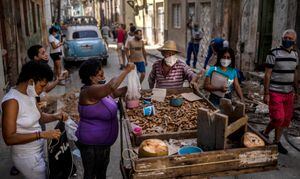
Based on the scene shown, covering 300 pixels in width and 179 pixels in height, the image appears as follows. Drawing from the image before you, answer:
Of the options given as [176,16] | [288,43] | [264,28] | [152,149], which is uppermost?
[176,16]

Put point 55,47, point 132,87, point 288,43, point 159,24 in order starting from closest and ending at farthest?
point 132,87, point 288,43, point 55,47, point 159,24

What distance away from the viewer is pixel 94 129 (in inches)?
130

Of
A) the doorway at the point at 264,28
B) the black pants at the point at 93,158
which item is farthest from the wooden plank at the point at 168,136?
the doorway at the point at 264,28

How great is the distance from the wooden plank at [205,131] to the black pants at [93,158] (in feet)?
3.66

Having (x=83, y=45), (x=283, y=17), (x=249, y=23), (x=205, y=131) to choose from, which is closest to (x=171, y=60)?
(x=205, y=131)

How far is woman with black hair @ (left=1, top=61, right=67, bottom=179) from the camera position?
2.87 metres

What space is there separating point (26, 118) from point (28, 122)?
0.14ft

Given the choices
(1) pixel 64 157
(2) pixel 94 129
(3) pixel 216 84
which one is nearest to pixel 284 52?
(3) pixel 216 84

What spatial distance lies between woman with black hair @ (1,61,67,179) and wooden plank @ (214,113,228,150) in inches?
57.4

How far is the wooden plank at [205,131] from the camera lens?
272 centimetres

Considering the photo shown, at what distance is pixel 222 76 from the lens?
15.3 ft

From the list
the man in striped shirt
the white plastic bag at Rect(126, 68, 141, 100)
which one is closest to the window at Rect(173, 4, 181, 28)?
the man in striped shirt

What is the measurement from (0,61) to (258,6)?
7831mm

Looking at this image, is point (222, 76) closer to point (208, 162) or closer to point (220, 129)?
point (220, 129)
